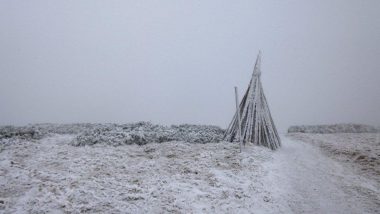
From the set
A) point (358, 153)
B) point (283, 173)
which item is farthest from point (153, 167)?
point (358, 153)

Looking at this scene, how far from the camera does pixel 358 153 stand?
8.12 metres

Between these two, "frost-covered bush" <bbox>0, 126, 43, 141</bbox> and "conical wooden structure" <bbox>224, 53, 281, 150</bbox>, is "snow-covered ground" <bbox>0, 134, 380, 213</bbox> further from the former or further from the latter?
"frost-covered bush" <bbox>0, 126, 43, 141</bbox>

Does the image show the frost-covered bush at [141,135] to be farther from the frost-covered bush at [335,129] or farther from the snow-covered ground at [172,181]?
the frost-covered bush at [335,129]

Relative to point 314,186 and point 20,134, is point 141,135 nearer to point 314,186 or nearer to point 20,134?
point 20,134

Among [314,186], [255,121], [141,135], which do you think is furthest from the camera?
[255,121]

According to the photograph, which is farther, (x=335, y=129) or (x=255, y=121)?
(x=335, y=129)

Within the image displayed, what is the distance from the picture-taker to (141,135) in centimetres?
871

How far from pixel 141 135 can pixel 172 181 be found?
3.15 m

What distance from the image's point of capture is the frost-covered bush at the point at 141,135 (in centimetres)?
845

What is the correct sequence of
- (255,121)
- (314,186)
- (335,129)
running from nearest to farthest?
1. (314,186)
2. (255,121)
3. (335,129)

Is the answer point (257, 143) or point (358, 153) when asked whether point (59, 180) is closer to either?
point (257, 143)

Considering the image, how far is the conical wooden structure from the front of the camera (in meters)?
8.98

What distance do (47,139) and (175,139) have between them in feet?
13.4

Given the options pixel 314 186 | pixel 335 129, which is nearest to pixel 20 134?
pixel 314 186
